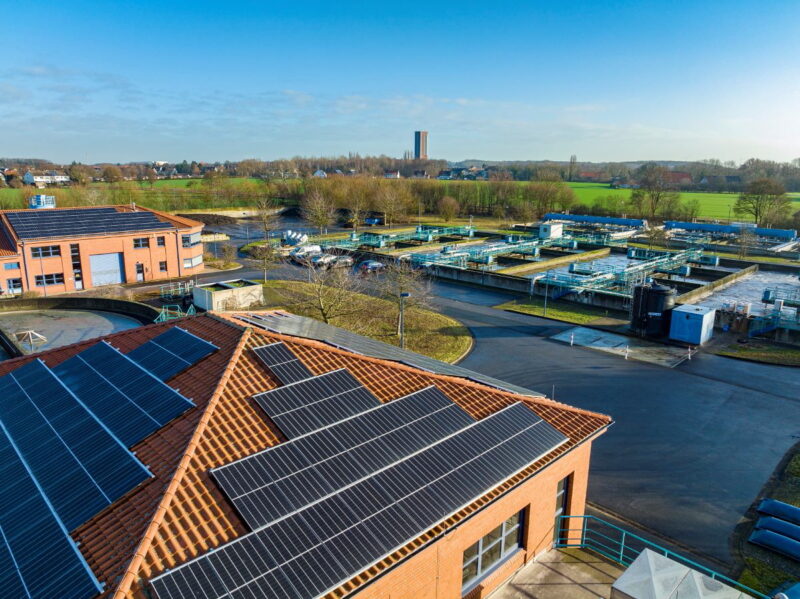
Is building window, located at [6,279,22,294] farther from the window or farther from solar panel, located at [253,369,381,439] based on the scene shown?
solar panel, located at [253,369,381,439]

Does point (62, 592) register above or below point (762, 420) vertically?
above

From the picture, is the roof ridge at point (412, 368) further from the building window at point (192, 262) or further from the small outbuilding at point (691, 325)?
the building window at point (192, 262)

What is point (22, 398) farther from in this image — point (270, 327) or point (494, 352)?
point (494, 352)

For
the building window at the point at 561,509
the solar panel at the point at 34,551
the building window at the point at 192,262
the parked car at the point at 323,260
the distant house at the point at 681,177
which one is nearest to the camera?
the solar panel at the point at 34,551

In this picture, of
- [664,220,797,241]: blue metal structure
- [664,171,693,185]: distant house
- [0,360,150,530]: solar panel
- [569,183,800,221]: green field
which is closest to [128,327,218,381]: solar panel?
[0,360,150,530]: solar panel

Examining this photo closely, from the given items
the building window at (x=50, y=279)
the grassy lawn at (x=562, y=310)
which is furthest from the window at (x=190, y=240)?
the grassy lawn at (x=562, y=310)

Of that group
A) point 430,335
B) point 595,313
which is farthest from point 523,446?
point 595,313
